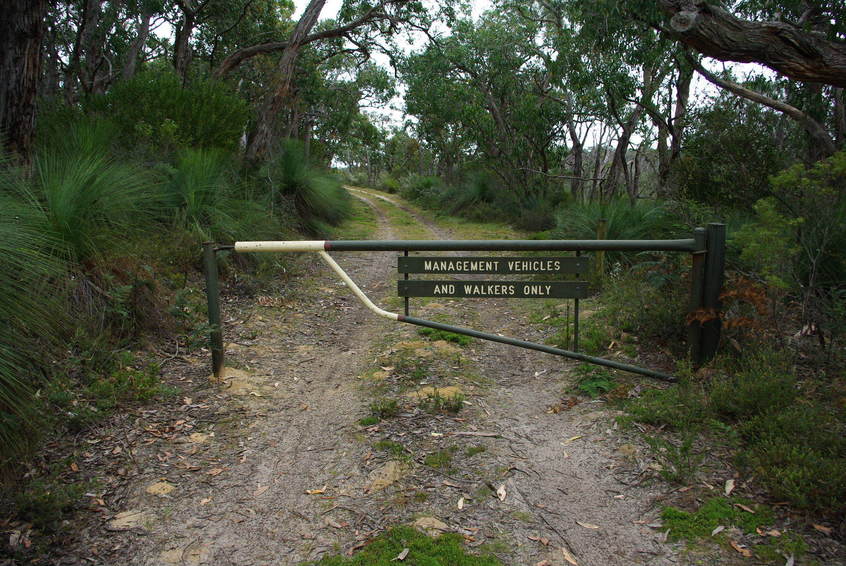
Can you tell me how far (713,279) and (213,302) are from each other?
3.51m

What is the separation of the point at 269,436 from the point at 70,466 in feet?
3.64

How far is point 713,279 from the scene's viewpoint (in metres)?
4.19

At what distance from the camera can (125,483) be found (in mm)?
3436

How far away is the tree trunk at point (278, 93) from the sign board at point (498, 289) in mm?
→ 8149

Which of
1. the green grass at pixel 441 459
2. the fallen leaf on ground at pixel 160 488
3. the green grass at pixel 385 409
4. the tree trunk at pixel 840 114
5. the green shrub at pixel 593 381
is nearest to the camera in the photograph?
the fallen leaf on ground at pixel 160 488

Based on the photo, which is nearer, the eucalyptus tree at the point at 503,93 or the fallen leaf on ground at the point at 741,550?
the fallen leaf on ground at the point at 741,550

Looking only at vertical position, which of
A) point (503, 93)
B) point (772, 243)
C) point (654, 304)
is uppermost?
point (503, 93)

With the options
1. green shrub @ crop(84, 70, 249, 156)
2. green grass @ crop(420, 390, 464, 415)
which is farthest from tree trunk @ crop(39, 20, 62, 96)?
green grass @ crop(420, 390, 464, 415)

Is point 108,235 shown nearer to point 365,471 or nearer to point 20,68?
point 20,68

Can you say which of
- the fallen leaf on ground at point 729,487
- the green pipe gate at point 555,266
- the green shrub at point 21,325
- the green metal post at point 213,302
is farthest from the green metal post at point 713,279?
the green shrub at point 21,325

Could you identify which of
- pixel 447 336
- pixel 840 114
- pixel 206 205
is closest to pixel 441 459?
pixel 447 336

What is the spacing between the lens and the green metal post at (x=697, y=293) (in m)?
4.18

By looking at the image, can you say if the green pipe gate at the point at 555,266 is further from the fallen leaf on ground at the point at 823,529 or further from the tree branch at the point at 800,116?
the tree branch at the point at 800,116

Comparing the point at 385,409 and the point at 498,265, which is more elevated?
the point at 498,265
